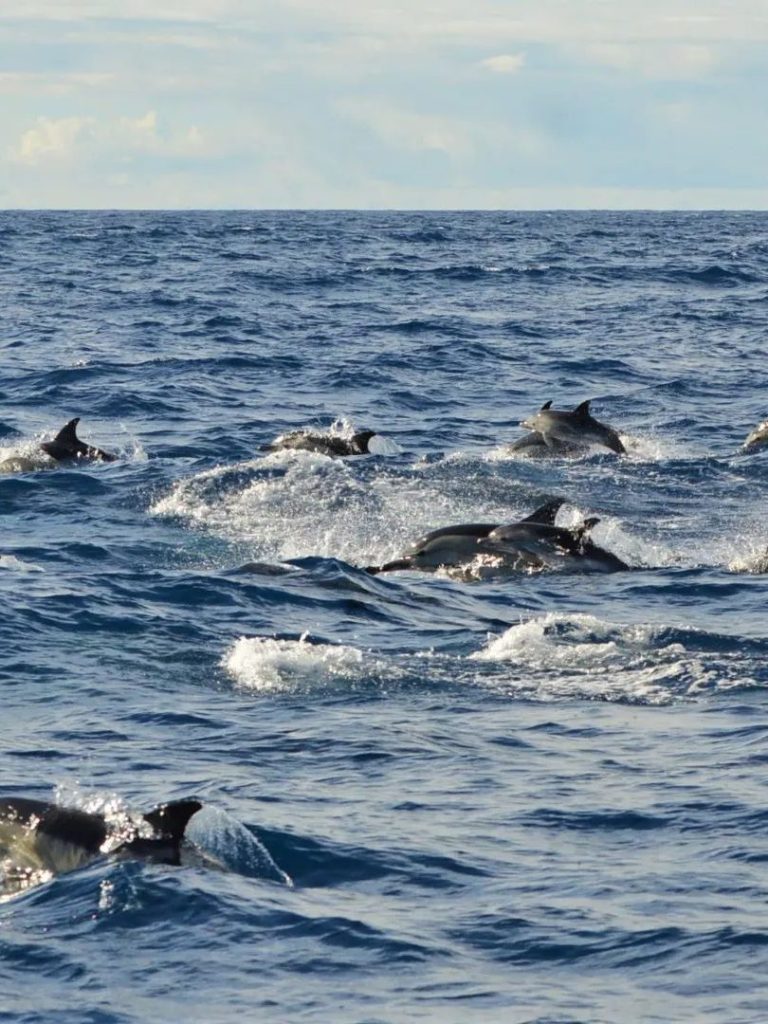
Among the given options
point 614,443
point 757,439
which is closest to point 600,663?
point 614,443

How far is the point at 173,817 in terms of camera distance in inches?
471

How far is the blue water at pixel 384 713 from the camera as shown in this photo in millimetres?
10742

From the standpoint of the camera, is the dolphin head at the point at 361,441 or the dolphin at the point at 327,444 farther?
the dolphin head at the point at 361,441

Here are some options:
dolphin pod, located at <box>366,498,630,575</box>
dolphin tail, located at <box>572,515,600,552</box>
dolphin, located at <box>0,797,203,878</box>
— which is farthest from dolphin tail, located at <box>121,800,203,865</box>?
dolphin tail, located at <box>572,515,600,552</box>

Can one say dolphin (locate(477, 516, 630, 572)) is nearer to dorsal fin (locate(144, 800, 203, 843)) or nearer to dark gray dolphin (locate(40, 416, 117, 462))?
dark gray dolphin (locate(40, 416, 117, 462))

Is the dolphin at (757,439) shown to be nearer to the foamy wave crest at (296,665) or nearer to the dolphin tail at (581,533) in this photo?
the dolphin tail at (581,533)

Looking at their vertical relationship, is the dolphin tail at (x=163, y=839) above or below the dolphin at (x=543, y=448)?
below

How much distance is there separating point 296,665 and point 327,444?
42.6 feet

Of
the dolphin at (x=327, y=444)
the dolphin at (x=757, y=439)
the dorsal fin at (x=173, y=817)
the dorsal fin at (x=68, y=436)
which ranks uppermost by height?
the dorsal fin at (x=68, y=436)

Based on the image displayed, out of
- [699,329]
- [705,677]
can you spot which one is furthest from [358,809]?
[699,329]

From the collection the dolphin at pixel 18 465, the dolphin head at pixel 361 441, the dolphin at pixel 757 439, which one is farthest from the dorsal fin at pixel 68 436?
the dolphin at pixel 757 439

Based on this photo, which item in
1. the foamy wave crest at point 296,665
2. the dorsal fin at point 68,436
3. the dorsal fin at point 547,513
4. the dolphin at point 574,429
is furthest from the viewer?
the dolphin at point 574,429

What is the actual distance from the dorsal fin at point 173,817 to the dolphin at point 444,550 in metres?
9.74

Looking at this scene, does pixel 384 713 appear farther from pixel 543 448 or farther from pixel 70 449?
pixel 543 448
